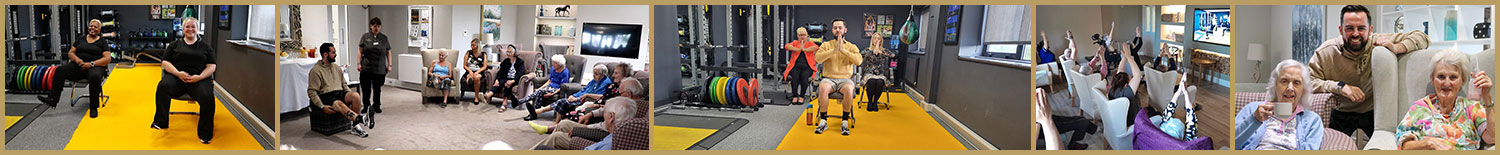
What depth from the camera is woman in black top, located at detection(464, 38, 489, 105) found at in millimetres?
4020

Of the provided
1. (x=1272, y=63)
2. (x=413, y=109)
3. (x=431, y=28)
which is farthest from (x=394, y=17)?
(x=1272, y=63)

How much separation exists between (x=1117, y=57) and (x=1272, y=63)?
76 centimetres

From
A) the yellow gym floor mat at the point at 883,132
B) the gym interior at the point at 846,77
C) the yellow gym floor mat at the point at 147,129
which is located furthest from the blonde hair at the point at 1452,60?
the yellow gym floor mat at the point at 147,129

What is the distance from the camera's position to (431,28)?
3.99 meters

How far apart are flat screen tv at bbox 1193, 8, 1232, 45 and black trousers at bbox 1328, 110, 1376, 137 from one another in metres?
0.68

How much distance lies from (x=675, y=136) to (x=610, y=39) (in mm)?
573

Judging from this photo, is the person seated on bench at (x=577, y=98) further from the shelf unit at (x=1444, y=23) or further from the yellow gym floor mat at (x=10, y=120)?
the shelf unit at (x=1444, y=23)

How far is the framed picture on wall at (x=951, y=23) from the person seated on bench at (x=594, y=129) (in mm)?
1470

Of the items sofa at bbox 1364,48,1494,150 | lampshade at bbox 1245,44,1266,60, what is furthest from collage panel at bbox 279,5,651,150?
sofa at bbox 1364,48,1494,150

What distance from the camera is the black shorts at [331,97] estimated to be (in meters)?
4.07

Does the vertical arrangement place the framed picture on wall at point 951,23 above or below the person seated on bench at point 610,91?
above

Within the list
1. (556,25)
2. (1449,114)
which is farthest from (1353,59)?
(556,25)

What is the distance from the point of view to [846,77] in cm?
414

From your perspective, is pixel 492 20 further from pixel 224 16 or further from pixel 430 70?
pixel 224 16
